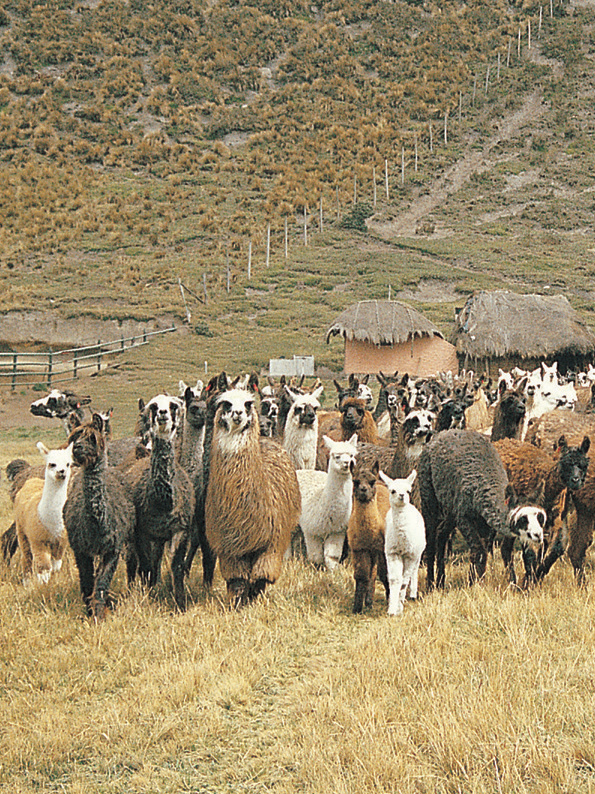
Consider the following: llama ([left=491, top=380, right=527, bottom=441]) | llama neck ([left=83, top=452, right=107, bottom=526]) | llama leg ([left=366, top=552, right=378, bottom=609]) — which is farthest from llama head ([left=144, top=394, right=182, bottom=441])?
llama ([left=491, top=380, right=527, bottom=441])

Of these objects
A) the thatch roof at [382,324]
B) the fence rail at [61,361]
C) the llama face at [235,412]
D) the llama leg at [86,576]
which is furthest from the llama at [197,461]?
the thatch roof at [382,324]

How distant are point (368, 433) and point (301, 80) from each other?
51.7m

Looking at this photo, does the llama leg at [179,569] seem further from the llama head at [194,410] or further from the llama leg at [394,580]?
the llama leg at [394,580]

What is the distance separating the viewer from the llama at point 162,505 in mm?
5625

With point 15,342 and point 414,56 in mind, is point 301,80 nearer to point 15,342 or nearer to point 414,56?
point 414,56

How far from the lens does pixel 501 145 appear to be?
45812 millimetres

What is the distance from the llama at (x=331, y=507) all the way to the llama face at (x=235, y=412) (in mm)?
898

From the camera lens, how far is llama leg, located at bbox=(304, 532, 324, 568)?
6.90 m

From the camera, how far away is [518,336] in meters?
23.4

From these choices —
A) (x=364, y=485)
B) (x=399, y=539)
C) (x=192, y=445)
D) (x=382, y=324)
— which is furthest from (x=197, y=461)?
(x=382, y=324)

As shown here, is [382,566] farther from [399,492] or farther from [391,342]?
[391,342]

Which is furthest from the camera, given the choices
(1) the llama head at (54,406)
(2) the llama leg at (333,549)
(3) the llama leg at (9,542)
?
(1) the llama head at (54,406)

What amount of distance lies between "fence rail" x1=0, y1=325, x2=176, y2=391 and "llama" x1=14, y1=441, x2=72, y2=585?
1524 centimetres

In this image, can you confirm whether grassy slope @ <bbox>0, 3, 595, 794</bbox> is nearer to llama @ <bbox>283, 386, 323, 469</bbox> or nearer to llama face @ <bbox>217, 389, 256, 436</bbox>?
llama face @ <bbox>217, 389, 256, 436</bbox>
